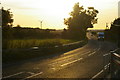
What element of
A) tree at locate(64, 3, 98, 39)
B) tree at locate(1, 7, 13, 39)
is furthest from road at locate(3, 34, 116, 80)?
tree at locate(64, 3, 98, 39)

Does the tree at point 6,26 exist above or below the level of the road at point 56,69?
above

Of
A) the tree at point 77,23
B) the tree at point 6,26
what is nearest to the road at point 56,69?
the tree at point 6,26

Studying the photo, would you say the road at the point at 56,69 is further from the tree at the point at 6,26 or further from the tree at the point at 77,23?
the tree at the point at 77,23

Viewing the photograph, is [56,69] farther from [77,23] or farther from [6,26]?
[77,23]

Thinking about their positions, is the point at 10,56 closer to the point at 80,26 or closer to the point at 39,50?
the point at 39,50

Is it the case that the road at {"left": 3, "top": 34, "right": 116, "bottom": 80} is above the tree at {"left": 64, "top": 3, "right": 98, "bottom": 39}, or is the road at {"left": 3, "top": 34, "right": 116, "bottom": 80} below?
below

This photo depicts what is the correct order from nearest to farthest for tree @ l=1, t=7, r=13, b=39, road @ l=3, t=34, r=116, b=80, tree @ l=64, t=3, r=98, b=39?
road @ l=3, t=34, r=116, b=80 → tree @ l=1, t=7, r=13, b=39 → tree @ l=64, t=3, r=98, b=39

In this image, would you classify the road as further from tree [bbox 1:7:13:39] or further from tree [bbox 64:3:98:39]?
tree [bbox 64:3:98:39]

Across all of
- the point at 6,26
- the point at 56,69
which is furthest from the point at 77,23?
the point at 56,69

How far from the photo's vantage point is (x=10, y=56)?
62.3 ft

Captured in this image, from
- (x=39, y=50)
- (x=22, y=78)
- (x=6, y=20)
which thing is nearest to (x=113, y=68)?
(x=22, y=78)

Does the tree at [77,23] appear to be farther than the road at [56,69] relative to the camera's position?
Yes

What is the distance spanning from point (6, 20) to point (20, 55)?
1515cm

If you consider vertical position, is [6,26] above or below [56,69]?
Answer: above
